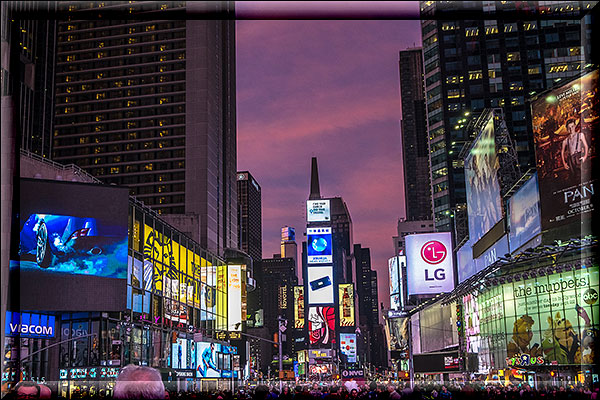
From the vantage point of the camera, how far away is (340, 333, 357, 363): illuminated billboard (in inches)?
6358

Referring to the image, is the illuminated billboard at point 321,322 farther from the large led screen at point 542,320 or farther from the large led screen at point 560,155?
the large led screen at point 560,155

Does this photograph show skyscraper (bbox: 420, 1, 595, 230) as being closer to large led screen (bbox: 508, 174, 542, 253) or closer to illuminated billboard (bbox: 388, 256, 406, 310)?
illuminated billboard (bbox: 388, 256, 406, 310)

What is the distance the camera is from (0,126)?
6.94m

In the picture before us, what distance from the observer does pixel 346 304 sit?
147 meters

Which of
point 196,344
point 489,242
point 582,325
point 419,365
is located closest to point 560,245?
point 582,325

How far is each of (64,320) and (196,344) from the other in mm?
27714

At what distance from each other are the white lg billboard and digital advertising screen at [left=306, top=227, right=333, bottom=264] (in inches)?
2371

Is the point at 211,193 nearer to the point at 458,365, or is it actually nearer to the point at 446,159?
the point at 446,159

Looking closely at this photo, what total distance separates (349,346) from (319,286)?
35521mm

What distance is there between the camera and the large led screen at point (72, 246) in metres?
54.2

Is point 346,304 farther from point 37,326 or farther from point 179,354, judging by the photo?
point 37,326

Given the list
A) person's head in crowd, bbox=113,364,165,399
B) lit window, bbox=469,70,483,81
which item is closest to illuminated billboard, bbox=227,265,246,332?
lit window, bbox=469,70,483,81

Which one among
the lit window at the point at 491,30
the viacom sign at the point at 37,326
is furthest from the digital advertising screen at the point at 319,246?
the viacom sign at the point at 37,326

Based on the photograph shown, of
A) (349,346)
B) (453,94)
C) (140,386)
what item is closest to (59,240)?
(140,386)
